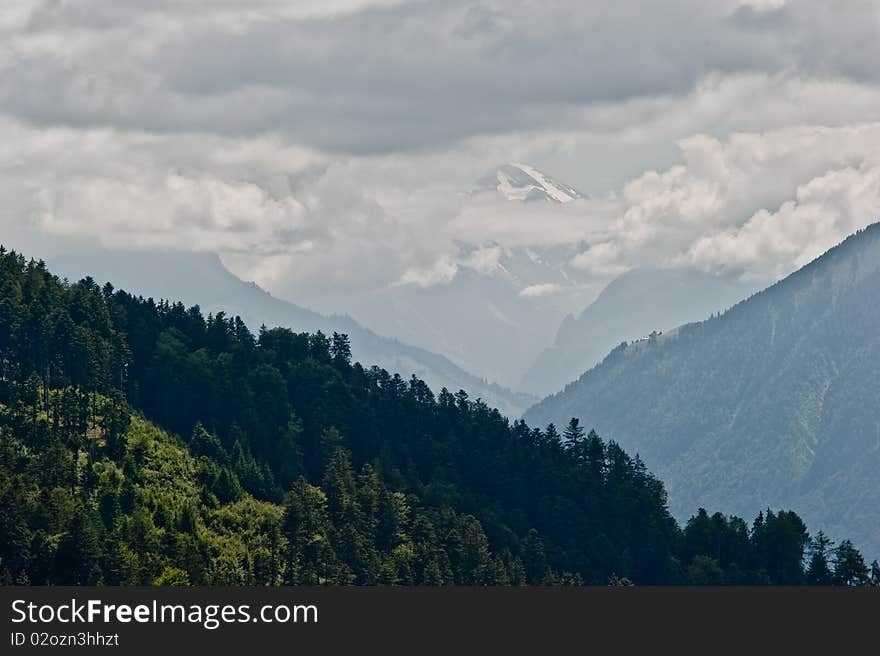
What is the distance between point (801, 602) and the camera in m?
150

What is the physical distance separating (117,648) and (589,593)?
46.7m

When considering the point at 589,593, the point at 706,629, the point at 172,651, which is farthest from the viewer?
the point at 589,593

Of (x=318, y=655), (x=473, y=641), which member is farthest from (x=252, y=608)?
(x=473, y=641)

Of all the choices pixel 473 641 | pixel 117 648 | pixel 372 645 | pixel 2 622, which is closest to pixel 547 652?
pixel 473 641

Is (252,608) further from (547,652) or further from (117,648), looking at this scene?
(547,652)

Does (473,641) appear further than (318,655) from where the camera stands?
Yes

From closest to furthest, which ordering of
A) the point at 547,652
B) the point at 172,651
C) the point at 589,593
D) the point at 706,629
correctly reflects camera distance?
A: 1. the point at 172,651
2. the point at 547,652
3. the point at 706,629
4. the point at 589,593

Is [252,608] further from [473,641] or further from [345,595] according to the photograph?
[473,641]

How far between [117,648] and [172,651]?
4.34m

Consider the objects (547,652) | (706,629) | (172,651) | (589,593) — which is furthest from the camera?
(589,593)

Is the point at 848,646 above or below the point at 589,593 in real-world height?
below

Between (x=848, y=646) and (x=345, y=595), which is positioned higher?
(x=345, y=595)

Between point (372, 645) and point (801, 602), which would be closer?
point (372, 645)

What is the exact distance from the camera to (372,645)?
124 m
